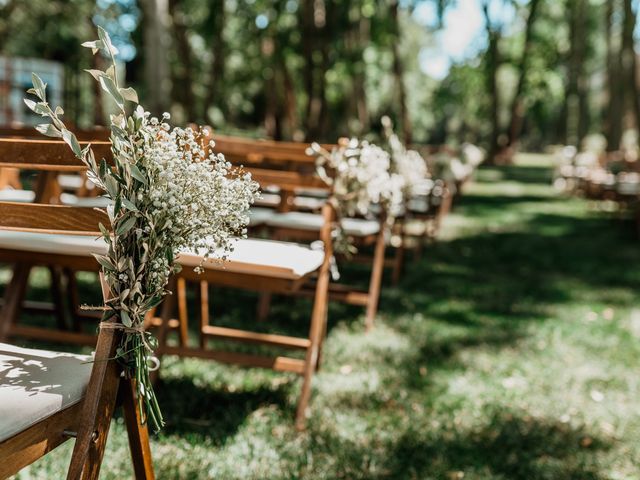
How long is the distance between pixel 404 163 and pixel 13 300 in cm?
371

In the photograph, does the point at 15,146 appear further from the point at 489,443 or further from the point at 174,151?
the point at 489,443

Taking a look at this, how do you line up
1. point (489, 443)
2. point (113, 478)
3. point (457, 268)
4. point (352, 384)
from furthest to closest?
point (457, 268) < point (352, 384) < point (489, 443) < point (113, 478)

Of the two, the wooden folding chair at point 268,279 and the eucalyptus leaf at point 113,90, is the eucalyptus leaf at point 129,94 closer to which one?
the eucalyptus leaf at point 113,90

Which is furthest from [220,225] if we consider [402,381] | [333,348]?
[333,348]

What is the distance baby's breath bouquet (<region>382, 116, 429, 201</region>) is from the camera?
19.3 feet

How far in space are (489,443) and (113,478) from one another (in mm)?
1830

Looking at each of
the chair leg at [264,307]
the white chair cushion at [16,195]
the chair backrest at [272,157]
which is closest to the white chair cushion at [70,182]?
the white chair cushion at [16,195]

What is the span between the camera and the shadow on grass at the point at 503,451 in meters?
3.23

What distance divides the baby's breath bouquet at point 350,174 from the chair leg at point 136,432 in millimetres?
1977

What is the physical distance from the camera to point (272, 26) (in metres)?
18.8

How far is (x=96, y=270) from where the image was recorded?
10.7 feet

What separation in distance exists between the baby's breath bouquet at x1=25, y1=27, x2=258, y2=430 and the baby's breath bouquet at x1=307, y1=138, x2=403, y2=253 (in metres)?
1.91

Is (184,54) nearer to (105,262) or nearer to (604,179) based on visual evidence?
(604,179)

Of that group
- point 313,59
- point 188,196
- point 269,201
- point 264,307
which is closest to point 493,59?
point 313,59
